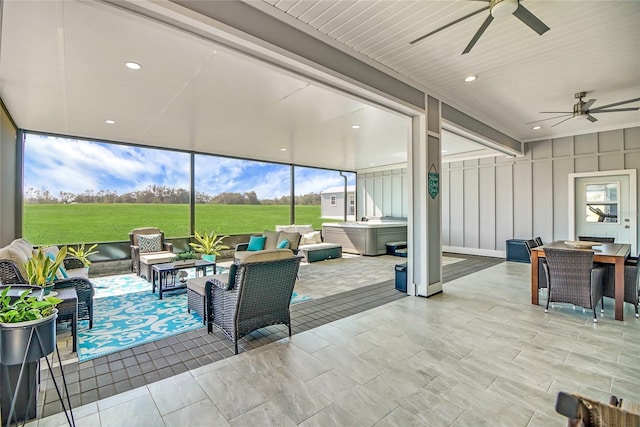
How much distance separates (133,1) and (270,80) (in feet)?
5.71

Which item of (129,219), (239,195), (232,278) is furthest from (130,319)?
(239,195)

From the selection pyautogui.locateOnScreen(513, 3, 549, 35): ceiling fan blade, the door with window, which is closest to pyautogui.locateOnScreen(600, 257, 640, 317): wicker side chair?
pyautogui.locateOnScreen(513, 3, 549, 35): ceiling fan blade

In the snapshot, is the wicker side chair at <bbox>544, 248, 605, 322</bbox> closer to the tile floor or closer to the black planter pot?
the tile floor

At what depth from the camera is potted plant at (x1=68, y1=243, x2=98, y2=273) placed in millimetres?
5645

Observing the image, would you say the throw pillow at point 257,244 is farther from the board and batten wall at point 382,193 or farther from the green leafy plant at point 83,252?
the board and batten wall at point 382,193

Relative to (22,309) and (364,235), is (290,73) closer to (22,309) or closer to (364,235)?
(22,309)

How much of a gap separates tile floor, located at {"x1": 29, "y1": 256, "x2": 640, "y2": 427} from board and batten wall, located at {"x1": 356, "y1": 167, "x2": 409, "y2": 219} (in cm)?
688

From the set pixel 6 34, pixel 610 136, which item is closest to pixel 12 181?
pixel 6 34

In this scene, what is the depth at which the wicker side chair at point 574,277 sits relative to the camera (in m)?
3.50

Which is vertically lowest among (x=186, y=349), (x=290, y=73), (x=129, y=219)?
(x=186, y=349)

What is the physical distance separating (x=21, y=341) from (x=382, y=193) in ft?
33.5

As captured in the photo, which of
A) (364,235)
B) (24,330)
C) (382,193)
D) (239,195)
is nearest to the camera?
(24,330)

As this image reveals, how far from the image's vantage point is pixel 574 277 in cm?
359

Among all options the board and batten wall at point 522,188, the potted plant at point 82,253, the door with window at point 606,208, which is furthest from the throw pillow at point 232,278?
the door with window at point 606,208
